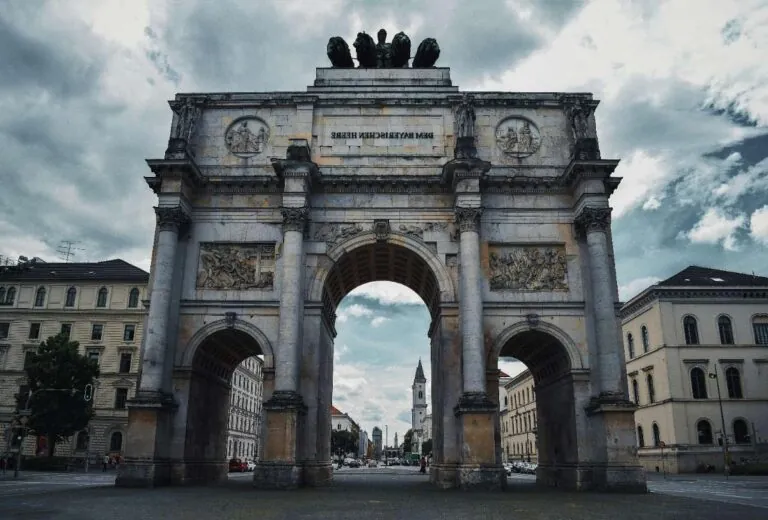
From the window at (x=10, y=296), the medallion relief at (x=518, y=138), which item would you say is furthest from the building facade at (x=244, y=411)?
the medallion relief at (x=518, y=138)

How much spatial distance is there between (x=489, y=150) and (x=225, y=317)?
42.0 ft

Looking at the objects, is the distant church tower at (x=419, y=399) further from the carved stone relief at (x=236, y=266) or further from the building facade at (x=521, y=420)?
the carved stone relief at (x=236, y=266)

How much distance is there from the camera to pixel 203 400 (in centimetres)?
2603

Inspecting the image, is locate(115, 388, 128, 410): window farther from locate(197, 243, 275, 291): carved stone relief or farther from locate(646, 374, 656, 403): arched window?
locate(646, 374, 656, 403): arched window

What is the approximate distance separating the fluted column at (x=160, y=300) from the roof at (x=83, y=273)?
32.5m

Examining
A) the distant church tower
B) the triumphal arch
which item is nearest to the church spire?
the distant church tower

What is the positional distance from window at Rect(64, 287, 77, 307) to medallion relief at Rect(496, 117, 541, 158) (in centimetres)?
4341

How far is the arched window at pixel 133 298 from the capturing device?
182 ft

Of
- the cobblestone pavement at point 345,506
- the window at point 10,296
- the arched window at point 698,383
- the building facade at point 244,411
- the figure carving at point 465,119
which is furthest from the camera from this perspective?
the building facade at point 244,411

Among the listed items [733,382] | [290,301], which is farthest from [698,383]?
[290,301]

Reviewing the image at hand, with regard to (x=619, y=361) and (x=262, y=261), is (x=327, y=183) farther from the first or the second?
(x=619, y=361)

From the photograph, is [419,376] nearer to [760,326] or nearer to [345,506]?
[760,326]

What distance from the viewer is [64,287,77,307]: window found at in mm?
55625

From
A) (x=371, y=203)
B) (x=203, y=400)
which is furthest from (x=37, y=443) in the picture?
(x=371, y=203)
